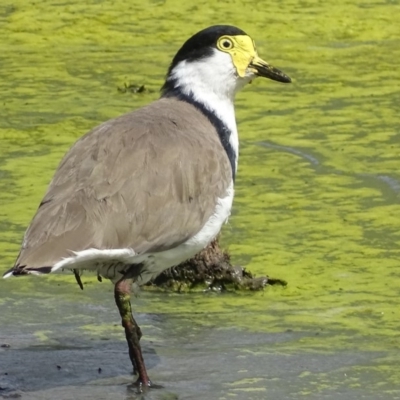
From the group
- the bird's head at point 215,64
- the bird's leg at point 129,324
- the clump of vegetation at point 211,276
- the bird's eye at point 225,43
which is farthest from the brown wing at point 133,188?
the clump of vegetation at point 211,276

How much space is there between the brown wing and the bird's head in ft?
1.11

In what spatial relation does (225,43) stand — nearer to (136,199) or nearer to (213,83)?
(213,83)

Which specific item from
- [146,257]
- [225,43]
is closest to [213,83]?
[225,43]

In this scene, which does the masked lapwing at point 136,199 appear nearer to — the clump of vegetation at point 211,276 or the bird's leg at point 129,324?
the bird's leg at point 129,324

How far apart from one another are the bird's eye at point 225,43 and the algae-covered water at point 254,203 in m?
1.17

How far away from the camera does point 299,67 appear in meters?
11.1

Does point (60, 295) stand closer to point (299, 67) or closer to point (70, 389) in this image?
point (70, 389)

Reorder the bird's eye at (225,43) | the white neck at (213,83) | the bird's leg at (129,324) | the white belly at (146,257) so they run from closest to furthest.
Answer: the white belly at (146,257)
the bird's leg at (129,324)
the white neck at (213,83)
the bird's eye at (225,43)

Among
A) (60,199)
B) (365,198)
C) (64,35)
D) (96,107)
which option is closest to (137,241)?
(60,199)

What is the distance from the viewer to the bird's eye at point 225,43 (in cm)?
633

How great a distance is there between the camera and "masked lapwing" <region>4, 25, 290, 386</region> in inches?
199

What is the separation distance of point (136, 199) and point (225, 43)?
1.34m

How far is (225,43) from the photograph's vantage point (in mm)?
6355

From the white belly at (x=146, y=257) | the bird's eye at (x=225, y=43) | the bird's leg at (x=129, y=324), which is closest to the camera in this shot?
the white belly at (x=146, y=257)
